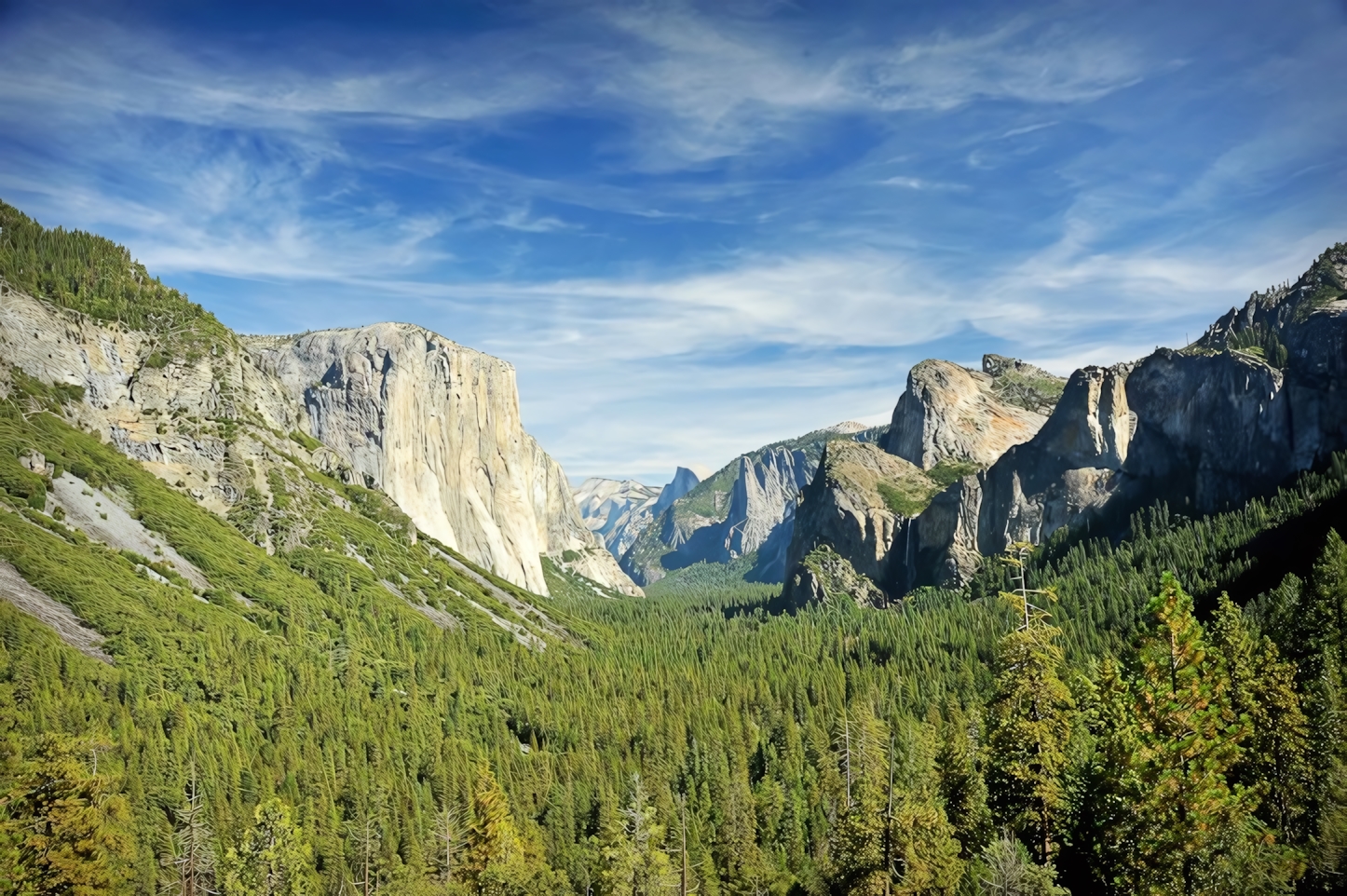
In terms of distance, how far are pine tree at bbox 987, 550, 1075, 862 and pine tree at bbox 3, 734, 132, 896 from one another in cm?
3704

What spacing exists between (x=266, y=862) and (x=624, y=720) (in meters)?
70.2

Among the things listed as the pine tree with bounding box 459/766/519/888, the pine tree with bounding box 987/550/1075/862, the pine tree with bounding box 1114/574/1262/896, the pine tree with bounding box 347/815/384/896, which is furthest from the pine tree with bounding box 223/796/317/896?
the pine tree with bounding box 1114/574/1262/896

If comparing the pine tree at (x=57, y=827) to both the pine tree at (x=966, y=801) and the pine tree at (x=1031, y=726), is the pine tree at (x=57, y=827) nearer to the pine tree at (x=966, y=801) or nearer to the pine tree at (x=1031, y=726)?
the pine tree at (x=966, y=801)

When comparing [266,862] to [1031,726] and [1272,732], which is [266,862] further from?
[1272,732]

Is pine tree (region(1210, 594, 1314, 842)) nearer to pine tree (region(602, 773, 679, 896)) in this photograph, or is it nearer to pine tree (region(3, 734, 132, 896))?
pine tree (region(602, 773, 679, 896))

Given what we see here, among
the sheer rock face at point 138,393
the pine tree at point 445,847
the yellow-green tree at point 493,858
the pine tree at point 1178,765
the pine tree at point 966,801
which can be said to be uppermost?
the sheer rock face at point 138,393

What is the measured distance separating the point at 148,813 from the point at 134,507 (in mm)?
73410

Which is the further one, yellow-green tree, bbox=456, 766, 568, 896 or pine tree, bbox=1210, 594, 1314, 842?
yellow-green tree, bbox=456, 766, 568, 896

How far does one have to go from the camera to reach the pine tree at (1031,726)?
26766mm

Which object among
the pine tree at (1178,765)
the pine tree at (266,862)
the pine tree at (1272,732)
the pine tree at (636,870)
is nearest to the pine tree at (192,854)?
the pine tree at (266,862)

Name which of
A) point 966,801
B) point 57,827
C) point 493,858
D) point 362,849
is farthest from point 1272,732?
point 362,849

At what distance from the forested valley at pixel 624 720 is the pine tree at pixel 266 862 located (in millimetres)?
228

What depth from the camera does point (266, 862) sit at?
141ft

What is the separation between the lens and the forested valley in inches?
1069
